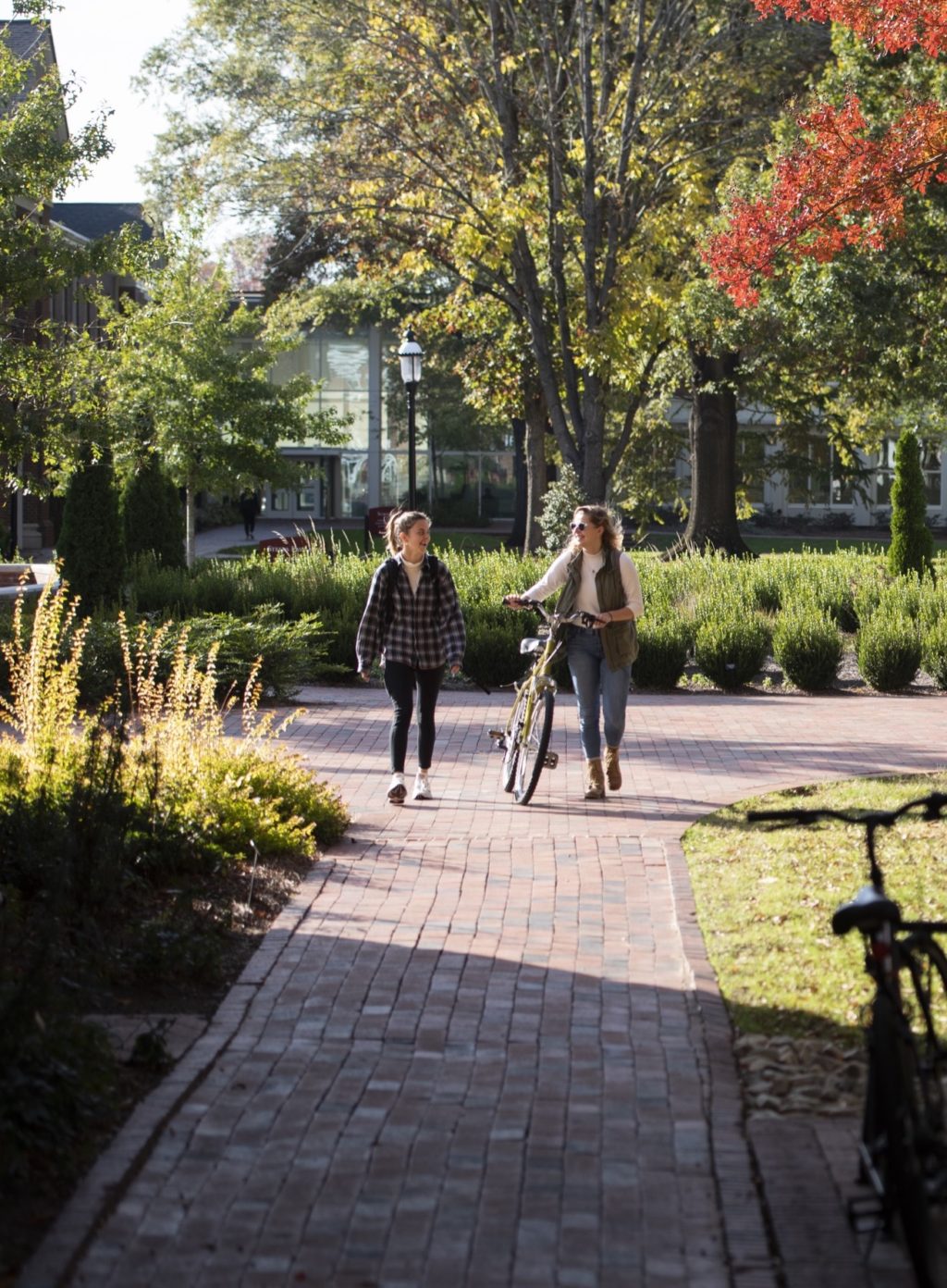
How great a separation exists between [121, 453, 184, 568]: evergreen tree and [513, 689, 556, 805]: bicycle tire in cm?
1820

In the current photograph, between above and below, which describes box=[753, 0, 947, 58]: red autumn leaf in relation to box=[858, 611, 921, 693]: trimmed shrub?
above

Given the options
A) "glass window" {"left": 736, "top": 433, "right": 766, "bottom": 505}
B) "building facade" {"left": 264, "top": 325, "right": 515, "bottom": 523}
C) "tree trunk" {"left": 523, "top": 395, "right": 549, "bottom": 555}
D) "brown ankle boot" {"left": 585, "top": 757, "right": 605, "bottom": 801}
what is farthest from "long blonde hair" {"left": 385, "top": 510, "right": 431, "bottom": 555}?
"building facade" {"left": 264, "top": 325, "right": 515, "bottom": 523}

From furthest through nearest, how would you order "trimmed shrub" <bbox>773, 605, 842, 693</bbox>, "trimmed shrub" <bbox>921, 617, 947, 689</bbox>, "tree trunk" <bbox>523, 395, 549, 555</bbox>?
"tree trunk" <bbox>523, 395, 549, 555</bbox> → "trimmed shrub" <bbox>921, 617, 947, 689</bbox> → "trimmed shrub" <bbox>773, 605, 842, 693</bbox>

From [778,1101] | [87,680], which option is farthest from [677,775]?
[778,1101]

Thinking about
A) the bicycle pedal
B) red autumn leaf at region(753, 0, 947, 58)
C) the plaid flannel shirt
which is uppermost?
red autumn leaf at region(753, 0, 947, 58)

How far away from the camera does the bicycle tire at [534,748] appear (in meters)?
10.6

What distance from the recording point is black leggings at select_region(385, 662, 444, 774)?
418 inches

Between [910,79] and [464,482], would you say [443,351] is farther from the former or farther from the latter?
[910,79]

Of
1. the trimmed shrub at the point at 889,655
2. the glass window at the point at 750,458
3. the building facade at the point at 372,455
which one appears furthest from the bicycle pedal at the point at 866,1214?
the building facade at the point at 372,455

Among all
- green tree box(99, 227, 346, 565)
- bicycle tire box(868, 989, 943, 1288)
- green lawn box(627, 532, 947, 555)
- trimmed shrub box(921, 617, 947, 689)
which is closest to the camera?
bicycle tire box(868, 989, 943, 1288)

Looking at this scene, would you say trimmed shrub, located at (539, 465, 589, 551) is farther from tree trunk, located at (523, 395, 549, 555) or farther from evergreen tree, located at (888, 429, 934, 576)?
tree trunk, located at (523, 395, 549, 555)

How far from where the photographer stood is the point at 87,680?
49.8 feet

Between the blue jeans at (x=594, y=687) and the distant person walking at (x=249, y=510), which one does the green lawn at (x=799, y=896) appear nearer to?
the blue jeans at (x=594, y=687)

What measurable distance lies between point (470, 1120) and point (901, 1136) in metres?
1.63
